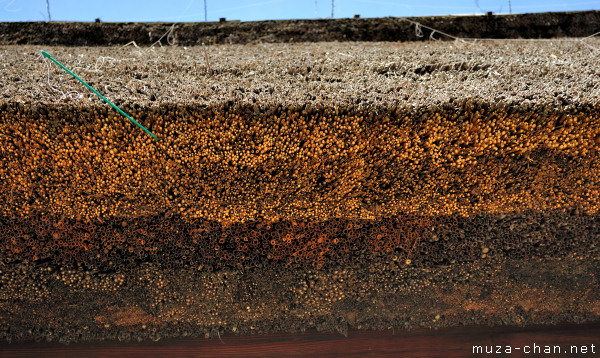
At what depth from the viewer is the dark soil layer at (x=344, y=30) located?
1.92 metres

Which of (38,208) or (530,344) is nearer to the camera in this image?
(38,208)

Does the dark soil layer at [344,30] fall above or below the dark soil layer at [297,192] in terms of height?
above

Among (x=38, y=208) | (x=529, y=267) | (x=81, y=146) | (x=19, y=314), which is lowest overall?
(x=19, y=314)

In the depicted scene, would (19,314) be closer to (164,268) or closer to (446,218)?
(164,268)

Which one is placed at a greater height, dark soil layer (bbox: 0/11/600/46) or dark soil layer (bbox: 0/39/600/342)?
dark soil layer (bbox: 0/11/600/46)

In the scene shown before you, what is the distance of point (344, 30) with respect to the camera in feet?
6.58

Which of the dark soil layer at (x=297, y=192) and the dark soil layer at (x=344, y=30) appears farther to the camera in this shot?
the dark soil layer at (x=344, y=30)

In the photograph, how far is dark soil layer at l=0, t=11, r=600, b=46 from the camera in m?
1.92

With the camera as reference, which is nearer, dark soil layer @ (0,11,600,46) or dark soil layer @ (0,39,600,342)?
dark soil layer @ (0,39,600,342)

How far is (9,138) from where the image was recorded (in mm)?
1059

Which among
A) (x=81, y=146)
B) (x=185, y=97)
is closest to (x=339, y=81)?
(x=185, y=97)

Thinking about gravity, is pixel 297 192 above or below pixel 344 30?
below

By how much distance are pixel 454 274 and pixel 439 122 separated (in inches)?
26.7

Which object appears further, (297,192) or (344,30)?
(344,30)
